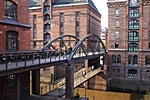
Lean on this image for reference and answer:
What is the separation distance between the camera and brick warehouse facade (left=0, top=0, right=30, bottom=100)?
13.4 meters

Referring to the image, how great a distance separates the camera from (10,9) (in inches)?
578

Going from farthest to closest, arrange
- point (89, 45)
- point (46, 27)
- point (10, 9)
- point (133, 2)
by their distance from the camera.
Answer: point (46, 27) < point (89, 45) < point (133, 2) < point (10, 9)

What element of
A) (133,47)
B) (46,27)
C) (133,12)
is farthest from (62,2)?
(133,47)

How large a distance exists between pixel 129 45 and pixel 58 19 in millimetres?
13537

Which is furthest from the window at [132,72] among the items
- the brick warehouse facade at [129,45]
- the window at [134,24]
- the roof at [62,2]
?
the roof at [62,2]

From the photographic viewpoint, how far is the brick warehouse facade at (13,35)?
13391 millimetres

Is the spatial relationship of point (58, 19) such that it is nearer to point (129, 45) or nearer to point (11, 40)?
point (129, 45)

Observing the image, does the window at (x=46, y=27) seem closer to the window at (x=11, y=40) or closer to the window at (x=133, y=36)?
the window at (x=133, y=36)

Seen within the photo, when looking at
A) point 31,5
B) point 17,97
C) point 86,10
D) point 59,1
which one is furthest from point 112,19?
point 17,97

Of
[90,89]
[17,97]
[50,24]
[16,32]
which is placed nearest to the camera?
[17,97]

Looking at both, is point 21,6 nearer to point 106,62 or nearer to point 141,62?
point 106,62

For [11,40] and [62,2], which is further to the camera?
[62,2]

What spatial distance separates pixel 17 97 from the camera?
10.0 meters

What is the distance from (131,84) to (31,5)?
23923 mm
